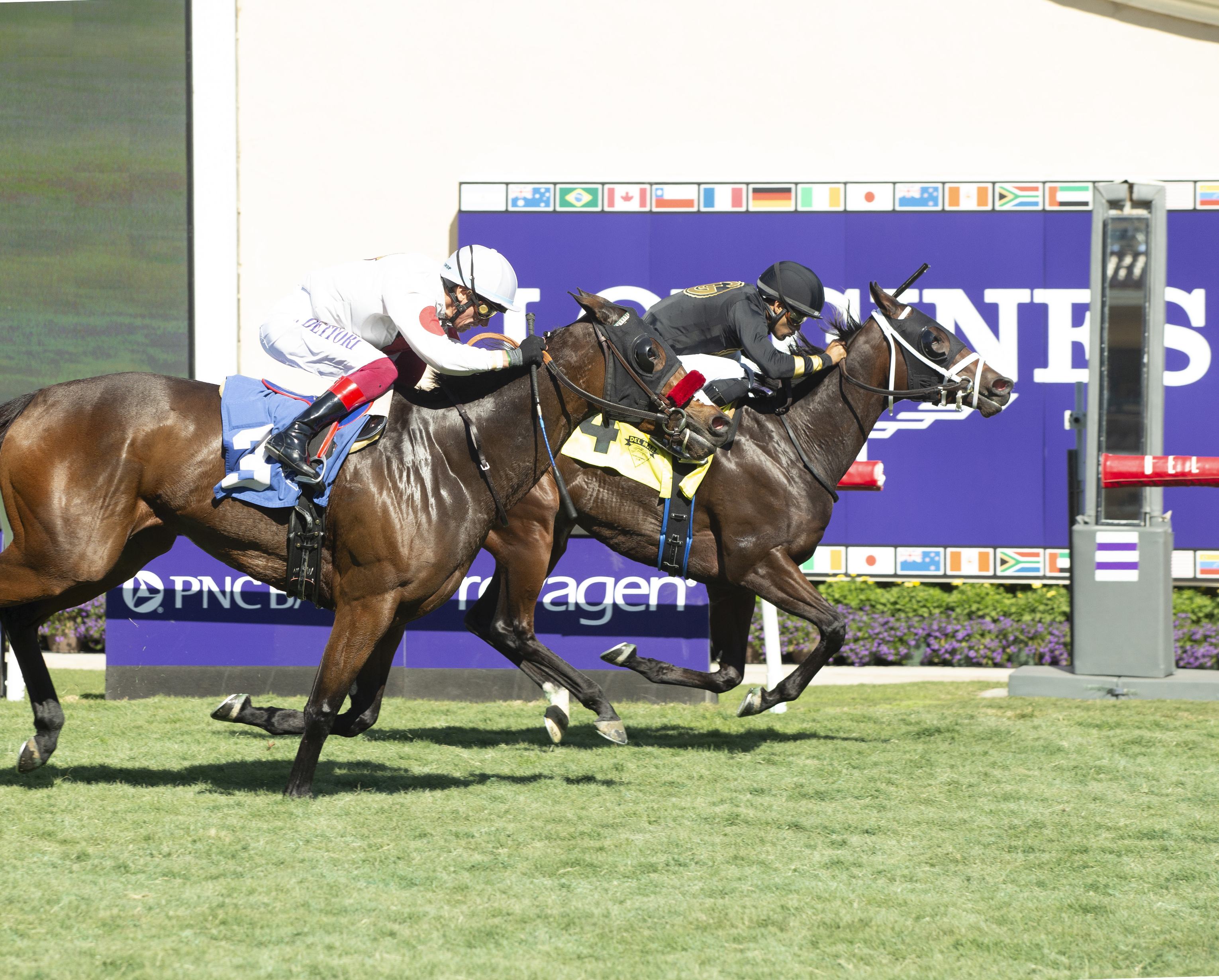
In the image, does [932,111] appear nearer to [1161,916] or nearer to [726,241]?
[726,241]

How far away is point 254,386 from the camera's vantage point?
5.42 metres

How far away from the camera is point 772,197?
37.7 ft

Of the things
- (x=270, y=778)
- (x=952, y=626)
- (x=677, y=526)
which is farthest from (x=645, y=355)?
(x=952, y=626)

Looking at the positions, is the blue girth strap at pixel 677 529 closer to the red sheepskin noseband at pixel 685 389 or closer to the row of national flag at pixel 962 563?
the red sheepskin noseband at pixel 685 389

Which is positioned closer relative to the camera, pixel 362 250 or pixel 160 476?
pixel 160 476

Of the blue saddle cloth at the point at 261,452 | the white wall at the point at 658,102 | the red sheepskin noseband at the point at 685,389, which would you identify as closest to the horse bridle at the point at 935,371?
the red sheepskin noseband at the point at 685,389

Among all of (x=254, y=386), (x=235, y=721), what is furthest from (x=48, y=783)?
(x=254, y=386)

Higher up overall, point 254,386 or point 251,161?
point 251,161

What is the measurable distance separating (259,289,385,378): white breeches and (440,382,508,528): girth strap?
1.25ft

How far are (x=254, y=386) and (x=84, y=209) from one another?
758cm

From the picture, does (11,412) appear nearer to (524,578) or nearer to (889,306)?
(524,578)

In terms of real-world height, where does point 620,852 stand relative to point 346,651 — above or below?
below

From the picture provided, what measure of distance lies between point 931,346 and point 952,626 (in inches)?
166

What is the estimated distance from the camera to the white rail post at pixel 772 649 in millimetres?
7887
